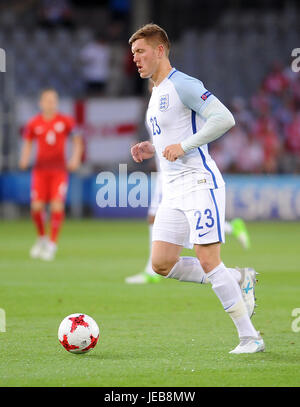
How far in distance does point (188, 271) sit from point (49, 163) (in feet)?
24.9

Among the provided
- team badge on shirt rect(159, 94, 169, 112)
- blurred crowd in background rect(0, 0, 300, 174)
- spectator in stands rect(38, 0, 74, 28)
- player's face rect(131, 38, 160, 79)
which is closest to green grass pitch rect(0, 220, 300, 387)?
team badge on shirt rect(159, 94, 169, 112)

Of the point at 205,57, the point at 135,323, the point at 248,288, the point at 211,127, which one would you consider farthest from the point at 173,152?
the point at 205,57

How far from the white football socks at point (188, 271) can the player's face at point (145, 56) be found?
52.8 inches

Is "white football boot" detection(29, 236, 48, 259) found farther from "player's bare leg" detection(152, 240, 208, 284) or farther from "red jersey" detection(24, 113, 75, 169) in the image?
"player's bare leg" detection(152, 240, 208, 284)

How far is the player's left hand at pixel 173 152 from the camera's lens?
6.06m

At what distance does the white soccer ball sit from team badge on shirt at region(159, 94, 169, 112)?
60.2 inches

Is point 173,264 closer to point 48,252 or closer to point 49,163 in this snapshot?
point 48,252

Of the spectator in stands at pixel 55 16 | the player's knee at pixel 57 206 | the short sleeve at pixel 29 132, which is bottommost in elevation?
the player's knee at pixel 57 206

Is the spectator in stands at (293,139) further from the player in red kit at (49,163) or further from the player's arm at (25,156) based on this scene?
the player's arm at (25,156)

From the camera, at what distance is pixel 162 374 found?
18.2ft

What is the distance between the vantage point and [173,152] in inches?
239
